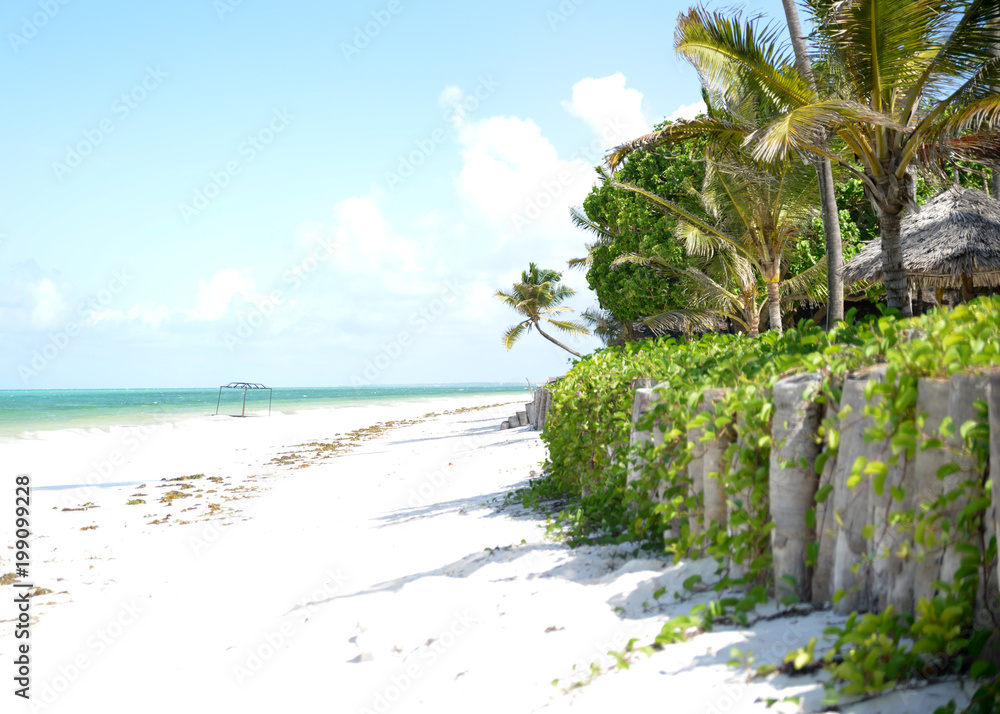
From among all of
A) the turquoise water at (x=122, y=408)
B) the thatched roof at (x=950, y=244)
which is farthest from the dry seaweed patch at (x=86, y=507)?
the turquoise water at (x=122, y=408)

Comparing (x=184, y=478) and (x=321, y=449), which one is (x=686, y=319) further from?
(x=184, y=478)

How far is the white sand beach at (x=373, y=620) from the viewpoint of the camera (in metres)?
2.80

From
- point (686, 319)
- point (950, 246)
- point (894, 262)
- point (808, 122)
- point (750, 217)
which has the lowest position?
point (894, 262)

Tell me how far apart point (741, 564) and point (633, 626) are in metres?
0.64

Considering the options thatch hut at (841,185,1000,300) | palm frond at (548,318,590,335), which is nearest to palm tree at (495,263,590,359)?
palm frond at (548,318,590,335)

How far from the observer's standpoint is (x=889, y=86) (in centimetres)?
768

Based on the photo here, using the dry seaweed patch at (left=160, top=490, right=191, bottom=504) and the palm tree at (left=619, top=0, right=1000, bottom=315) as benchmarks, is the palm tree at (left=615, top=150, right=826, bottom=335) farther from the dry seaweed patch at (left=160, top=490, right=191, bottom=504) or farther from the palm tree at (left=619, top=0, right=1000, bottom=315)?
the dry seaweed patch at (left=160, top=490, right=191, bottom=504)

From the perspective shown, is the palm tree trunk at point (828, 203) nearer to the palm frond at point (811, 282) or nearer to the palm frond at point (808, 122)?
the palm frond at point (808, 122)

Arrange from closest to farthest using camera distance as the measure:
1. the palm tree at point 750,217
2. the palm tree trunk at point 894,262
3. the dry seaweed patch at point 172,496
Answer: the palm tree trunk at point 894,262
the dry seaweed patch at point 172,496
the palm tree at point 750,217

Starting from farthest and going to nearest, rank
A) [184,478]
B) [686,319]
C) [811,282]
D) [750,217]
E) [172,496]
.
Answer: [686,319] < [811,282] < [750,217] < [184,478] < [172,496]

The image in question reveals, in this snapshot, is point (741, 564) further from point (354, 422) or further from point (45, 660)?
point (354, 422)

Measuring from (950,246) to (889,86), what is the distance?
251 inches

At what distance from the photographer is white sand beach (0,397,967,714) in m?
2.80

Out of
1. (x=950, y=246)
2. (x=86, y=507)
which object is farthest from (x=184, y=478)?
(x=950, y=246)
